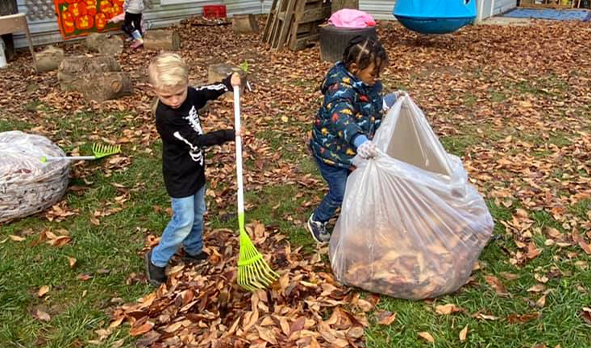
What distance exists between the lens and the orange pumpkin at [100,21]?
371 inches

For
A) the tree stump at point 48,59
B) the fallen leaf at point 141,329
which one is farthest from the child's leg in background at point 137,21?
the fallen leaf at point 141,329

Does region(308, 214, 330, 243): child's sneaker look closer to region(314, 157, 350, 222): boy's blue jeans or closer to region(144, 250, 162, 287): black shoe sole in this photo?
region(314, 157, 350, 222): boy's blue jeans

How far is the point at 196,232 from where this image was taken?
3078 mm

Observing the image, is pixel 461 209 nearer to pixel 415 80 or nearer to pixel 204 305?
pixel 204 305

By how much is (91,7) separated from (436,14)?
5990 mm

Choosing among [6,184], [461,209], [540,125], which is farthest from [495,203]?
[6,184]

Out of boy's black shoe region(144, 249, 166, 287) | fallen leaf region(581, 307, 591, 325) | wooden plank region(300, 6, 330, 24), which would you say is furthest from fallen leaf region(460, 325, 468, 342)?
wooden plank region(300, 6, 330, 24)

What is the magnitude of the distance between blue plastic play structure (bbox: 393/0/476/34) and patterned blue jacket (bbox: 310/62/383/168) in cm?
631

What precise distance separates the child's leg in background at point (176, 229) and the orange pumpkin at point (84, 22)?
7.57 meters

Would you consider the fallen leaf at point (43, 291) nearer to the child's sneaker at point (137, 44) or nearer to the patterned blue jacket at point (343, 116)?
the patterned blue jacket at point (343, 116)

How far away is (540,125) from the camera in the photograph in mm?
5379

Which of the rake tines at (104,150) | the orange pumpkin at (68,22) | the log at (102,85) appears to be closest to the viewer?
the rake tines at (104,150)

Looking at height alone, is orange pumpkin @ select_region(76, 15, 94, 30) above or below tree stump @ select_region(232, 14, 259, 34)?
above

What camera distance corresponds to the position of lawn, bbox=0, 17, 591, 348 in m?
2.65
